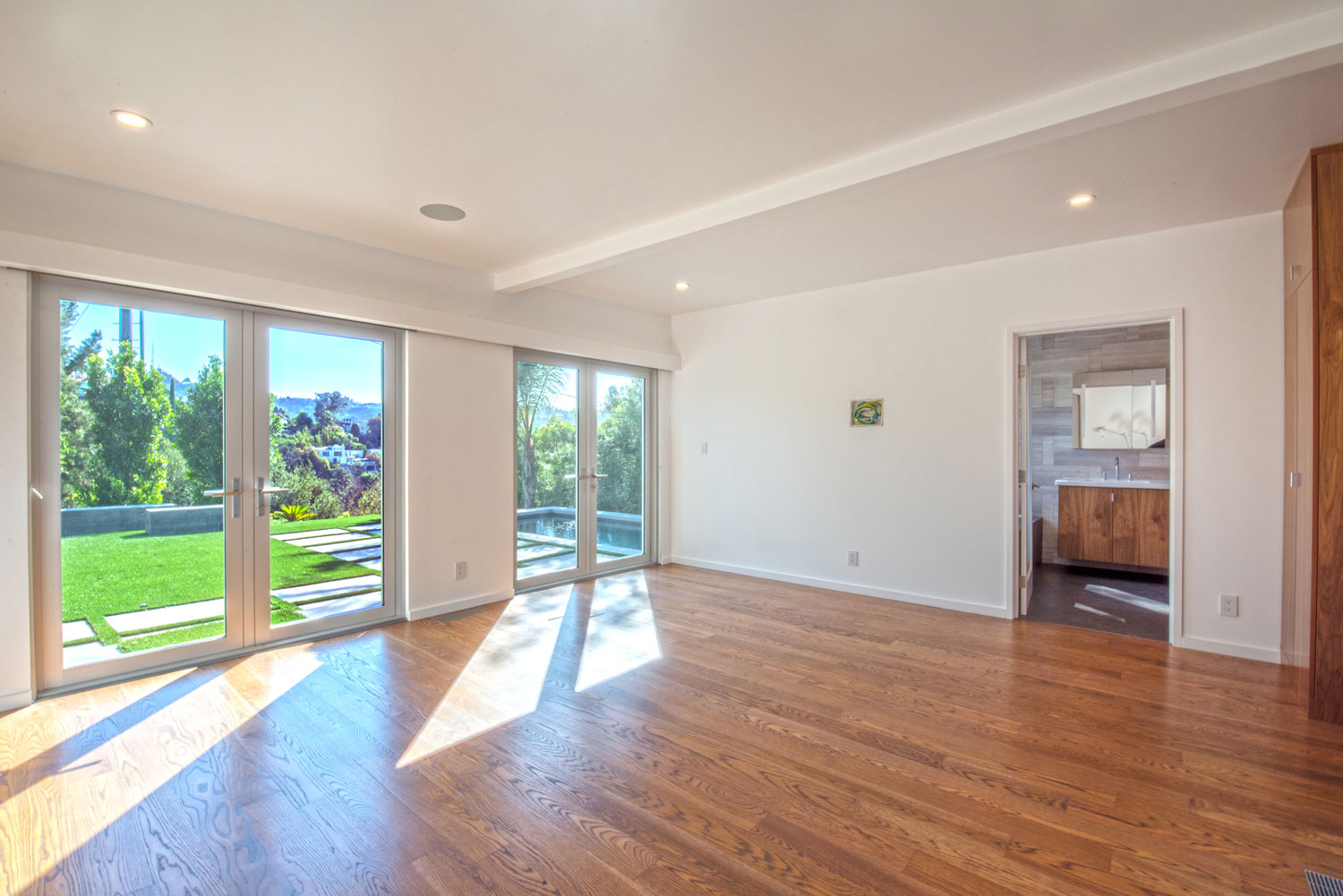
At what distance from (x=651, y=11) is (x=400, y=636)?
3.72m

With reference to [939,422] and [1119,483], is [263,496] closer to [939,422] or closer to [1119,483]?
[939,422]

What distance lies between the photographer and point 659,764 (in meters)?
2.44

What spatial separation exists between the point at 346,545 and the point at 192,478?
998 mm

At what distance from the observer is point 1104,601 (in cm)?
506

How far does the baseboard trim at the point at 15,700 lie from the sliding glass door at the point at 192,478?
134mm

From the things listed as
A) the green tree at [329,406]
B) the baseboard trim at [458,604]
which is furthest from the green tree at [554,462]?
the green tree at [329,406]

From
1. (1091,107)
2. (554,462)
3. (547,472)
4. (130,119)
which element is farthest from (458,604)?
(1091,107)

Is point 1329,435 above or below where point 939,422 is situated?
below

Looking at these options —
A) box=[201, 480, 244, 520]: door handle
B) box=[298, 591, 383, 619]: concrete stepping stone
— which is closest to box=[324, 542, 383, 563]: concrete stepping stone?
box=[298, 591, 383, 619]: concrete stepping stone

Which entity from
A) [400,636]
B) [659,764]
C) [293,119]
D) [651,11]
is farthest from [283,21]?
[400,636]

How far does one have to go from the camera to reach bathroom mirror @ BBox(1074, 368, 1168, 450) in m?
6.00

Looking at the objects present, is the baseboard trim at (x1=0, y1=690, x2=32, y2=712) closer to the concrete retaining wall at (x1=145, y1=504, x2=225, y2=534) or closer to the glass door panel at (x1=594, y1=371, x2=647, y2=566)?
the concrete retaining wall at (x1=145, y1=504, x2=225, y2=534)

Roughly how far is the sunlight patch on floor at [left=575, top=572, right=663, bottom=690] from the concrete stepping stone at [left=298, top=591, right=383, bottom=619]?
149cm

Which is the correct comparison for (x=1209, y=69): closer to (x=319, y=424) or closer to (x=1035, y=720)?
(x=1035, y=720)
